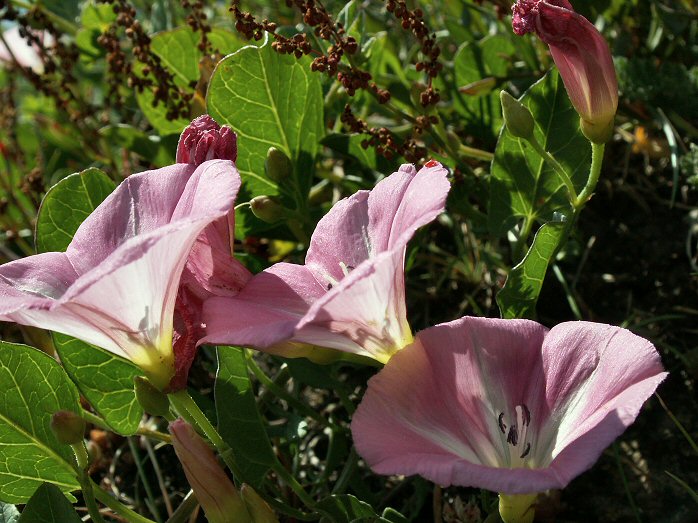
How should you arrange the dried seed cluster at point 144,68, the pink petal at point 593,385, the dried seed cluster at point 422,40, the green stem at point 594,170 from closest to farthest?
the pink petal at point 593,385, the green stem at point 594,170, the dried seed cluster at point 422,40, the dried seed cluster at point 144,68

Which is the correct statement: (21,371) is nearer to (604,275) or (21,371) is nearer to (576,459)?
(576,459)

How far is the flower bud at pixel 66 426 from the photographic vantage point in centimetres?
111

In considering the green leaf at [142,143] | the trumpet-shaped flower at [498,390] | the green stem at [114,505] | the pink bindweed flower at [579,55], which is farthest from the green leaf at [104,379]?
the pink bindweed flower at [579,55]

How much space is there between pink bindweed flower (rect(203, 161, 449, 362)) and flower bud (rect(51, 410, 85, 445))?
0.22 meters

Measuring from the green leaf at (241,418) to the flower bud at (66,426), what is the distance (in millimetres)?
191

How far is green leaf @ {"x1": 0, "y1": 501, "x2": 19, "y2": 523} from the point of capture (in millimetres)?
1261

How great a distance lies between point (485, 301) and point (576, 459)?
96cm

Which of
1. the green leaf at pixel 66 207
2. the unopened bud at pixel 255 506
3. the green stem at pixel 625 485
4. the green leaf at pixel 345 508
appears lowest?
the green stem at pixel 625 485

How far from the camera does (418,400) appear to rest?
3.33 feet

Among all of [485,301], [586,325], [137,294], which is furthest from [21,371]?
[485,301]

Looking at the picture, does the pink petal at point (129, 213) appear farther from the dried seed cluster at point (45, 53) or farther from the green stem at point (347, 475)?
the dried seed cluster at point (45, 53)

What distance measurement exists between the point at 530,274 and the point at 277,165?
45 cm

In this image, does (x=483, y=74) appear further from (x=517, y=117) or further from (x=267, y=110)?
(x=517, y=117)

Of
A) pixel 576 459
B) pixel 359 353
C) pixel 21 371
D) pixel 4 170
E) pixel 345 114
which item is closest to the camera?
pixel 576 459
